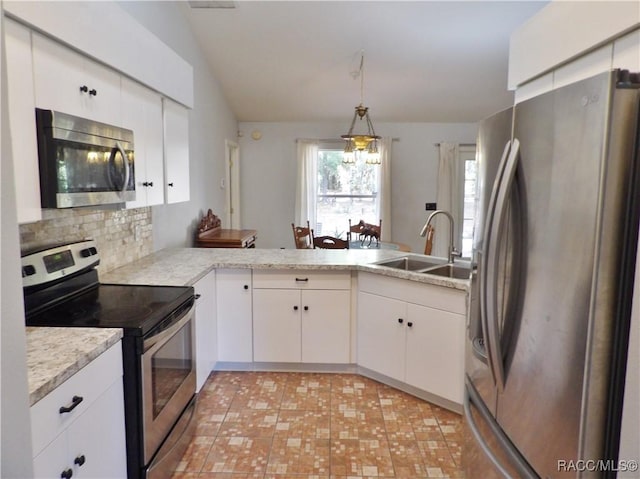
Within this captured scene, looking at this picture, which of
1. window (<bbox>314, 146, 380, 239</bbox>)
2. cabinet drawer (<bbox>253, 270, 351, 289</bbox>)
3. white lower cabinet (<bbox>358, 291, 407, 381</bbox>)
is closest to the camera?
white lower cabinet (<bbox>358, 291, 407, 381</bbox>)

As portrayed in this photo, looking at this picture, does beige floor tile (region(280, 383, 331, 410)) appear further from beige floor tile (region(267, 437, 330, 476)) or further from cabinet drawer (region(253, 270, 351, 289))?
cabinet drawer (region(253, 270, 351, 289))

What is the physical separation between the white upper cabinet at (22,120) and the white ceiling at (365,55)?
285 cm

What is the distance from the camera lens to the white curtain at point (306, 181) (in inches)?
259

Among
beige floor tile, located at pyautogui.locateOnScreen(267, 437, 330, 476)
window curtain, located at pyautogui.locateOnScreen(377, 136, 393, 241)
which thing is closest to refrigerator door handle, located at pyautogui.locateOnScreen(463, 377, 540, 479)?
beige floor tile, located at pyautogui.locateOnScreen(267, 437, 330, 476)

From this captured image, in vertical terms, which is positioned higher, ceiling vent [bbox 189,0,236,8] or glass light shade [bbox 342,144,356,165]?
ceiling vent [bbox 189,0,236,8]

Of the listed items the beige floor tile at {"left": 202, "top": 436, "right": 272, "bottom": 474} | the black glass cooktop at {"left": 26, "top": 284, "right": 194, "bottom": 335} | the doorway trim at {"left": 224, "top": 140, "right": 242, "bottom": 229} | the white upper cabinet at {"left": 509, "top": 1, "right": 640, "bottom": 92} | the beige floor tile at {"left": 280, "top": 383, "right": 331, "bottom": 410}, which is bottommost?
the beige floor tile at {"left": 202, "top": 436, "right": 272, "bottom": 474}

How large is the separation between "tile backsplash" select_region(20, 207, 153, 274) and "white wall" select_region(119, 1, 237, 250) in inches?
11.3

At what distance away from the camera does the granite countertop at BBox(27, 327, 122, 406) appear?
47.3 inches

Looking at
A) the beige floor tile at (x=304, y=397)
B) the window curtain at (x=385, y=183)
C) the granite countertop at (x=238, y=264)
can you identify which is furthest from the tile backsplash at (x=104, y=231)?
the window curtain at (x=385, y=183)

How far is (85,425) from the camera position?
1392 mm

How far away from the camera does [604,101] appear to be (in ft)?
3.11

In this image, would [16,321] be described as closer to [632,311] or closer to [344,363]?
[632,311]

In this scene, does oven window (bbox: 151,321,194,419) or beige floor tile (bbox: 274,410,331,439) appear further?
beige floor tile (bbox: 274,410,331,439)

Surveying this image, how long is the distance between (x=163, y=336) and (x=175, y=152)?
1.48 m
